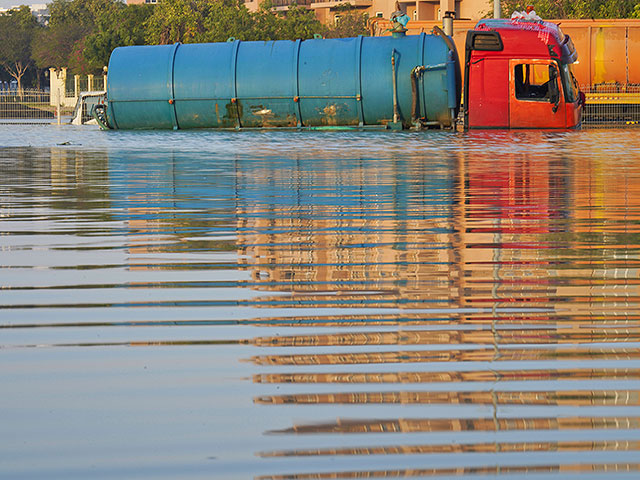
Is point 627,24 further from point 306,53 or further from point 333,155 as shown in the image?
point 333,155

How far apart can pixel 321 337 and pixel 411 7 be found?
3584 inches

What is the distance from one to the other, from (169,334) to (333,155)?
1596cm

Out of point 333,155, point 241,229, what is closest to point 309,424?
point 241,229

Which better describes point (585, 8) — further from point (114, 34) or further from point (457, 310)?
point (457, 310)

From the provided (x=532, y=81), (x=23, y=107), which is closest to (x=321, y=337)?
(x=532, y=81)

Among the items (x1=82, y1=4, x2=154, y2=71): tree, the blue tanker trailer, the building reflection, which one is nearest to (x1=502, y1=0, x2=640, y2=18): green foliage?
the blue tanker trailer

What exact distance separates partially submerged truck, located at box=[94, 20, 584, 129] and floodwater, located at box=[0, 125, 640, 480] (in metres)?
15.8

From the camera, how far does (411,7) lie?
94.4 meters

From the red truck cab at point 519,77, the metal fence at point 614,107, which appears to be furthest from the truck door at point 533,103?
the metal fence at point 614,107

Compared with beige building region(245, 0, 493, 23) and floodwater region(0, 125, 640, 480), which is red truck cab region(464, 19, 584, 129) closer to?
floodwater region(0, 125, 640, 480)

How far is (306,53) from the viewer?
31953mm

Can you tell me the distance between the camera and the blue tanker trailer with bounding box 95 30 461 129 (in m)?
30.8

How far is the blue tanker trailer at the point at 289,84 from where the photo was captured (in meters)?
30.8

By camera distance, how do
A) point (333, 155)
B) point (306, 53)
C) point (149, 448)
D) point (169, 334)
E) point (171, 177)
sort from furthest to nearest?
point (306, 53) → point (333, 155) → point (171, 177) → point (169, 334) → point (149, 448)
